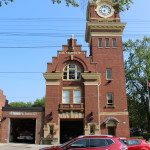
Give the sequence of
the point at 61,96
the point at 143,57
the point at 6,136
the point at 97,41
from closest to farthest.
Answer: the point at 6,136 < the point at 61,96 < the point at 97,41 < the point at 143,57

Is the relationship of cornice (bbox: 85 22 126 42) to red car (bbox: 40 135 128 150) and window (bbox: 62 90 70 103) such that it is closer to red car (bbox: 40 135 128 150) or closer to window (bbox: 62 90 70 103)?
window (bbox: 62 90 70 103)

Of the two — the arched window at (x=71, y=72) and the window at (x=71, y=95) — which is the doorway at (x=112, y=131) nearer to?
the window at (x=71, y=95)

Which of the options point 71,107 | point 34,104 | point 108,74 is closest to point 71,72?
point 71,107

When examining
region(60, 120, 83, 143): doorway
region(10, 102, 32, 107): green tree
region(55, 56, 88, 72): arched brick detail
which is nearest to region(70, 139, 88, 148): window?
region(55, 56, 88, 72): arched brick detail

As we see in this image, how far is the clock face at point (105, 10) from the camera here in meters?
36.2

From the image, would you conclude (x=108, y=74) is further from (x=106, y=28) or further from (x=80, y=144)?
(x=80, y=144)

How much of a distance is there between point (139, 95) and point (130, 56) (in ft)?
29.3

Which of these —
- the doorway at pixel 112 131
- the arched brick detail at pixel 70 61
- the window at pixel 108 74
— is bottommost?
the doorway at pixel 112 131

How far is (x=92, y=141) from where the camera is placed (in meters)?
11.3

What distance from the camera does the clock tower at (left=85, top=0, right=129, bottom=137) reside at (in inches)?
1179

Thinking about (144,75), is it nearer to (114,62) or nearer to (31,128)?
(114,62)

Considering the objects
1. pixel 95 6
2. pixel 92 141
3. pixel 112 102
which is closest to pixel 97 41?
pixel 95 6

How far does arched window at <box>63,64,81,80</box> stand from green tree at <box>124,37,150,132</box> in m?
17.5

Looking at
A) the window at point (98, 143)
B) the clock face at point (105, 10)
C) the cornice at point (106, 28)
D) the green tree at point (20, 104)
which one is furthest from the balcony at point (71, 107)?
the green tree at point (20, 104)
